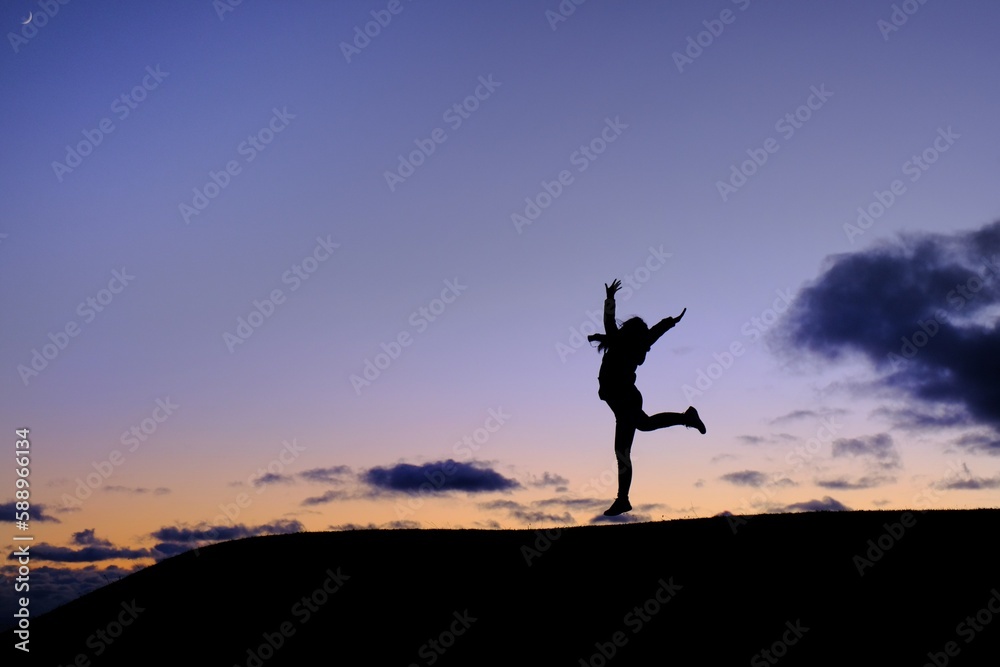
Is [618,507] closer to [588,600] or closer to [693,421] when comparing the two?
[693,421]

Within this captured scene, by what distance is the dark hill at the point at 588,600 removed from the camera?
12.1m

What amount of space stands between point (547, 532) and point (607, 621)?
3.96 m

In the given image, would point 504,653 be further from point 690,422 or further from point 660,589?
point 690,422

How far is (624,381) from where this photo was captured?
17703mm

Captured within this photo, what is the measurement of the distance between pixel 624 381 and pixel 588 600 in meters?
5.07

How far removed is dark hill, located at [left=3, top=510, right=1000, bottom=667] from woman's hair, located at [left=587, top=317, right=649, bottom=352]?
11.9 ft

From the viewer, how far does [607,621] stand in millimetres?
13297

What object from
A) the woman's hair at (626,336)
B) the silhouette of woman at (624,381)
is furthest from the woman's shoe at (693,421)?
the woman's hair at (626,336)

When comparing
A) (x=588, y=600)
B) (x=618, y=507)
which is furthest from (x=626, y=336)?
(x=588, y=600)

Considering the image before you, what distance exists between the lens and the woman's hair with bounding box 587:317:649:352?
704 inches

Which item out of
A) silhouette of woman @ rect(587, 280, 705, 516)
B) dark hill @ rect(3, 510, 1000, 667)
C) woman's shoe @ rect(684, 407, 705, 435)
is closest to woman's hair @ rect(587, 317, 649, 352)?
A: silhouette of woman @ rect(587, 280, 705, 516)

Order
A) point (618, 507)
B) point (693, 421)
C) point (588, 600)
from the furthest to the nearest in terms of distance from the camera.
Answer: point (693, 421) < point (618, 507) < point (588, 600)

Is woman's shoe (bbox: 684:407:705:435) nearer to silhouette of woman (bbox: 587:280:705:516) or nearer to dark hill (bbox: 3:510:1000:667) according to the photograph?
silhouette of woman (bbox: 587:280:705:516)

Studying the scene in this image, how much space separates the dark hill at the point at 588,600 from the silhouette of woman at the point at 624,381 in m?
1.37
